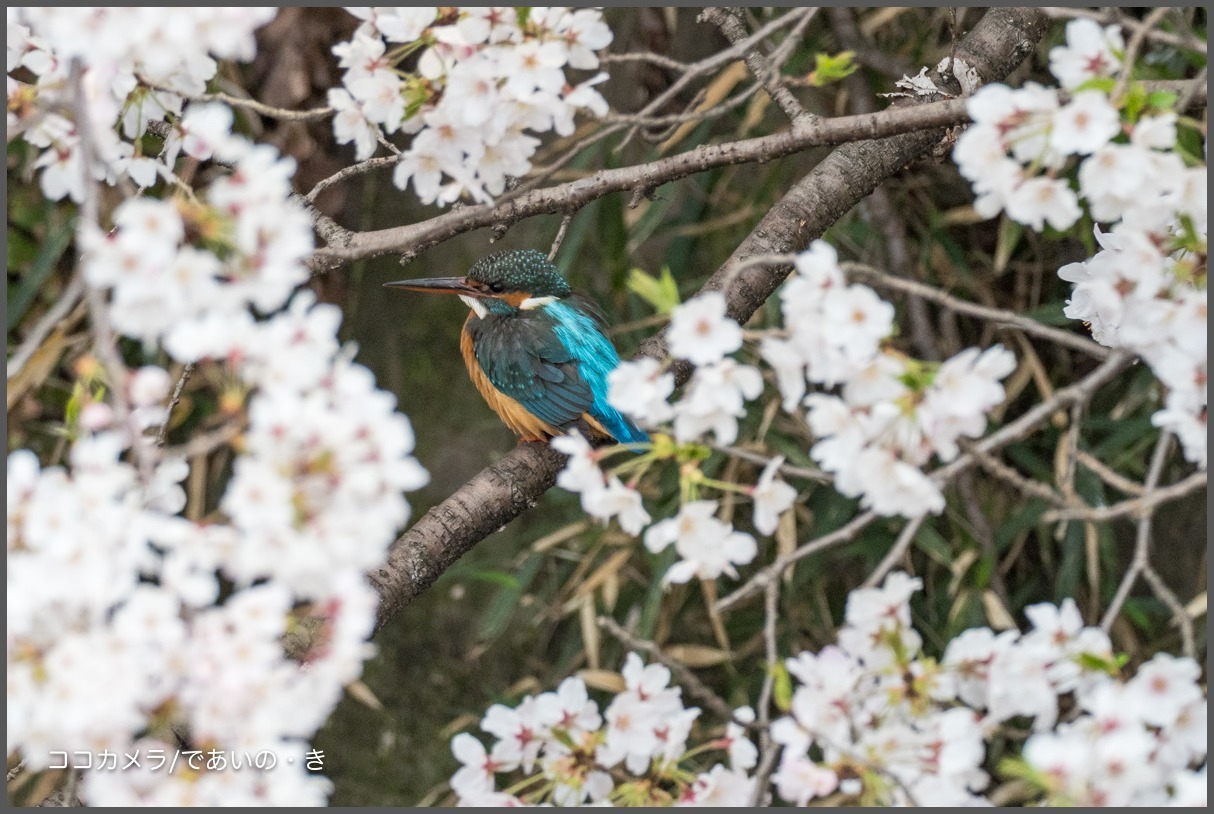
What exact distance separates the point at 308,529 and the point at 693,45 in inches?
112

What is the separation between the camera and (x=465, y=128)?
1.47 meters

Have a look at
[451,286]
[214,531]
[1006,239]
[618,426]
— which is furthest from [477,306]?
[214,531]

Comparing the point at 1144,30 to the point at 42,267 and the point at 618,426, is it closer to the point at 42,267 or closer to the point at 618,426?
the point at 618,426

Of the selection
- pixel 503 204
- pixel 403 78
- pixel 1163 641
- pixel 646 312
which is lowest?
pixel 1163 641

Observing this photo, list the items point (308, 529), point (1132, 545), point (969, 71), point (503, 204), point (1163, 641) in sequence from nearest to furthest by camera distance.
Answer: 1. point (308, 529)
2. point (503, 204)
3. point (969, 71)
4. point (1163, 641)
5. point (1132, 545)

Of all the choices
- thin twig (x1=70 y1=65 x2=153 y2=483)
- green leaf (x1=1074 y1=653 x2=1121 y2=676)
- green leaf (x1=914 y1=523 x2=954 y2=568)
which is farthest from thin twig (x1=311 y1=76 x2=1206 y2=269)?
green leaf (x1=914 y1=523 x2=954 y2=568)

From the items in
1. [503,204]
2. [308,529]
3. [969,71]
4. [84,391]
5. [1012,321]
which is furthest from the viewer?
[969,71]

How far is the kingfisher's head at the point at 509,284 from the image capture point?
2.73m

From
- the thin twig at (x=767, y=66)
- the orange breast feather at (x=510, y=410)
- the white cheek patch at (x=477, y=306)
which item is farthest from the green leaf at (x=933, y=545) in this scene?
the thin twig at (x=767, y=66)

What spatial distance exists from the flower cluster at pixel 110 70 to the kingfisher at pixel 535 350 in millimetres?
959

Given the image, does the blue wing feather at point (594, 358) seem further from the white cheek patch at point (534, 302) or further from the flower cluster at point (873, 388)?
the flower cluster at point (873, 388)

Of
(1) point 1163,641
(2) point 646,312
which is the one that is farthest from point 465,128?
(1) point 1163,641

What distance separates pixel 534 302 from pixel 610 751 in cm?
158

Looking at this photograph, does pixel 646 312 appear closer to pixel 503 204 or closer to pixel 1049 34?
pixel 1049 34
